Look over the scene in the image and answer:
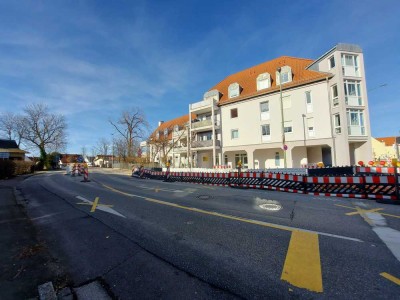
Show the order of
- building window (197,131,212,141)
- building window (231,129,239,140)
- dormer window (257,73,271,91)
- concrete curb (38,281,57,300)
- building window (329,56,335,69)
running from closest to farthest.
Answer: concrete curb (38,281,57,300) < building window (329,56,335,69) < dormer window (257,73,271,91) < building window (231,129,239,140) < building window (197,131,212,141)

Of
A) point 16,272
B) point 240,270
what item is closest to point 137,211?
point 16,272

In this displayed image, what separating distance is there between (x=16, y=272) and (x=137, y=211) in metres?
3.90

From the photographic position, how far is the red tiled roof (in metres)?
24.9

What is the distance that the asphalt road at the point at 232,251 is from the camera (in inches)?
108

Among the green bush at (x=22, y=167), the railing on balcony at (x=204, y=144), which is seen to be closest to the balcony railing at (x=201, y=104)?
the railing on balcony at (x=204, y=144)

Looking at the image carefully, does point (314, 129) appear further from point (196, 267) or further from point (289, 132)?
point (196, 267)

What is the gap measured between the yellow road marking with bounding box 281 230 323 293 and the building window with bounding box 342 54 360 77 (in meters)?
25.3

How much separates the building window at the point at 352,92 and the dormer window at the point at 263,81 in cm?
908

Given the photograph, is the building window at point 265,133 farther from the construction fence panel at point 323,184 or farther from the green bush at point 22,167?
the green bush at point 22,167

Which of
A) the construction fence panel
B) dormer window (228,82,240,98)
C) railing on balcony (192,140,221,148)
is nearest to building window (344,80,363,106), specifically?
dormer window (228,82,240,98)

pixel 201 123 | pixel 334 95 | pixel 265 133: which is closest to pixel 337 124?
pixel 334 95

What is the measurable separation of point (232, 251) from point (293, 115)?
24.9 metres

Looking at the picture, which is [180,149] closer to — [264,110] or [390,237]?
[264,110]

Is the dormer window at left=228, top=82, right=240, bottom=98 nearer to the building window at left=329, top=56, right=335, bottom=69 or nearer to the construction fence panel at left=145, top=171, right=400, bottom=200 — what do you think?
the building window at left=329, top=56, right=335, bottom=69
